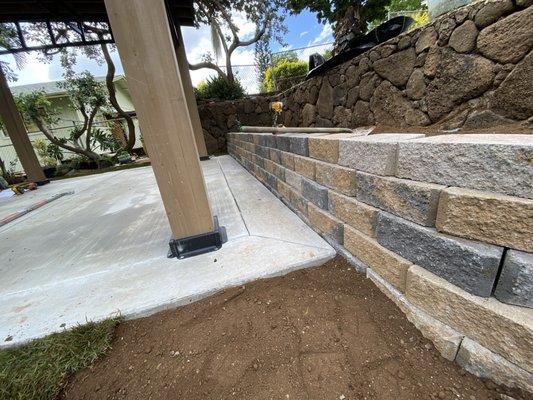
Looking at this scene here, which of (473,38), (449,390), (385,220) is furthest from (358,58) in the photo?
(449,390)

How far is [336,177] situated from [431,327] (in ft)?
2.73

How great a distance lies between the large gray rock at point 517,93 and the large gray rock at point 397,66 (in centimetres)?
94

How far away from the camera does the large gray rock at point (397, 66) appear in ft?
8.08

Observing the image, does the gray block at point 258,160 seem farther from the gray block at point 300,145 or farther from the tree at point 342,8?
the tree at point 342,8

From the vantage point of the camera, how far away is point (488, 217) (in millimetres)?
694

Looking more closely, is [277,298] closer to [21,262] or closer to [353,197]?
[353,197]

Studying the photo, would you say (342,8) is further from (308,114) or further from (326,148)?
(326,148)

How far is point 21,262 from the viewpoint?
183cm

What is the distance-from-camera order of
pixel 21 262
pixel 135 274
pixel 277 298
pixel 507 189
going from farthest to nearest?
pixel 21 262 → pixel 135 274 → pixel 277 298 → pixel 507 189

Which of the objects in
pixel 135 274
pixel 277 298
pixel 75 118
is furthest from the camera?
pixel 75 118

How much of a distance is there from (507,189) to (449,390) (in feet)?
2.25

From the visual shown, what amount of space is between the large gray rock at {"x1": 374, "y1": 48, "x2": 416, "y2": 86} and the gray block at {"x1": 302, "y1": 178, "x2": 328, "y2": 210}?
6.21ft

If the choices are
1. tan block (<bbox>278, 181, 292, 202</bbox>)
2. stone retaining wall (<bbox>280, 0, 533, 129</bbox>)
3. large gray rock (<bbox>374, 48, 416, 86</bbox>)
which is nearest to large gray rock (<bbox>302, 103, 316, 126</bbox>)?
stone retaining wall (<bbox>280, 0, 533, 129</bbox>)

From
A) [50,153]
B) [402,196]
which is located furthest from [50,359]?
[50,153]
